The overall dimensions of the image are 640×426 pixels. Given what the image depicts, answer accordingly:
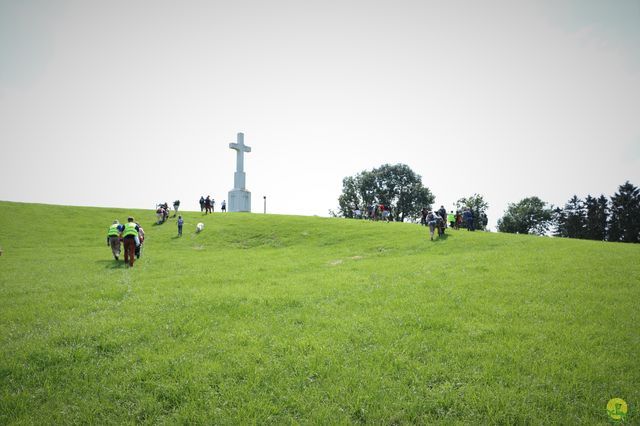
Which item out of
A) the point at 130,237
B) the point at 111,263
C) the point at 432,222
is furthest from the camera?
the point at 432,222

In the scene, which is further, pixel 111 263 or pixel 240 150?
pixel 240 150

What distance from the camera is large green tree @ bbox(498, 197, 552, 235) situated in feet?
345

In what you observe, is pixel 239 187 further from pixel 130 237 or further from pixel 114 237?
pixel 130 237

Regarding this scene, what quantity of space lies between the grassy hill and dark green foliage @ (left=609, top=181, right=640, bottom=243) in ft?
241

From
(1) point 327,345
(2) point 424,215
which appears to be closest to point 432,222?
(2) point 424,215

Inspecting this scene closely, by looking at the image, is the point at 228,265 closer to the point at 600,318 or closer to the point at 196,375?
the point at 196,375

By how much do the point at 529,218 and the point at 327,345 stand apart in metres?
120

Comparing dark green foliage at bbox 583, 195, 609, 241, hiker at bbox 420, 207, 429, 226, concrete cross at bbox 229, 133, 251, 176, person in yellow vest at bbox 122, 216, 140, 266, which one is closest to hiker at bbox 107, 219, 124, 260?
person in yellow vest at bbox 122, 216, 140, 266

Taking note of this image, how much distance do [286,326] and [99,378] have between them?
172 inches

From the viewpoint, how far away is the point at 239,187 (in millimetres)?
58688

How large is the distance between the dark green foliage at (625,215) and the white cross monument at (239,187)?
260ft

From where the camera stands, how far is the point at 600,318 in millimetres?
9148

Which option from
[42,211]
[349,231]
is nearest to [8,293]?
[349,231]

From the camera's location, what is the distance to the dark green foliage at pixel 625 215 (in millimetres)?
68250
